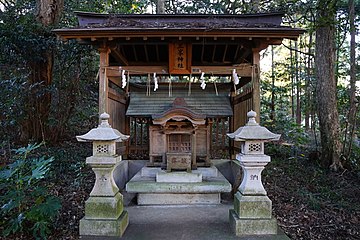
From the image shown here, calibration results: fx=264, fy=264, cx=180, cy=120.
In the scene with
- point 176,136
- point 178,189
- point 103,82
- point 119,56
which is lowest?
point 178,189

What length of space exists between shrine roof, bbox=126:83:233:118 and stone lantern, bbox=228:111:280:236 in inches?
110

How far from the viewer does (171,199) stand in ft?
18.4

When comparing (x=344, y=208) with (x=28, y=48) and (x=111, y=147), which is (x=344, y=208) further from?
(x=28, y=48)

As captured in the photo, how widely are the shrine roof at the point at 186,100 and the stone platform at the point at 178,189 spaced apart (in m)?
1.81

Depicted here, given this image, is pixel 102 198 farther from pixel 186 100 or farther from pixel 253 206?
pixel 186 100

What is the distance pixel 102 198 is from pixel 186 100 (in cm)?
414

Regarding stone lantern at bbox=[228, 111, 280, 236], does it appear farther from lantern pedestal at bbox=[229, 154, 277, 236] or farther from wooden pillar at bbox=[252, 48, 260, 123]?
wooden pillar at bbox=[252, 48, 260, 123]

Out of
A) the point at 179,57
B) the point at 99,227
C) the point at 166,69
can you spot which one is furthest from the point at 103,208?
the point at 179,57

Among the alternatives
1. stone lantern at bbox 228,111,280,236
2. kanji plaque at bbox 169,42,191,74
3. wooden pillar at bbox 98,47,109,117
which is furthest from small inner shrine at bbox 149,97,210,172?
stone lantern at bbox 228,111,280,236

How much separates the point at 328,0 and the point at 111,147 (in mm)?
6207

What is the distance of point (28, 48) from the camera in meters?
7.25

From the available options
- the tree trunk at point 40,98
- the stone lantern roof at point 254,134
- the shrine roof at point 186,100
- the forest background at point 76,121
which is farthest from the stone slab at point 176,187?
the tree trunk at point 40,98

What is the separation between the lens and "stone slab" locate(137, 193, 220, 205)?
560 centimetres

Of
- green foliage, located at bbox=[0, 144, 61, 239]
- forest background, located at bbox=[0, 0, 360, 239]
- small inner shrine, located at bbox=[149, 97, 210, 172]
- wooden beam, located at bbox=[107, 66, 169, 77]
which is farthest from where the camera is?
wooden beam, located at bbox=[107, 66, 169, 77]
